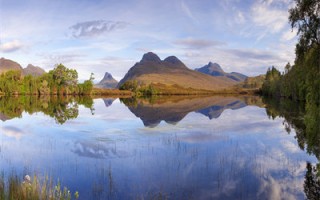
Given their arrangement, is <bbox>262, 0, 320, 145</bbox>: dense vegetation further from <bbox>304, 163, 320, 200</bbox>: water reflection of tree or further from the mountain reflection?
the mountain reflection

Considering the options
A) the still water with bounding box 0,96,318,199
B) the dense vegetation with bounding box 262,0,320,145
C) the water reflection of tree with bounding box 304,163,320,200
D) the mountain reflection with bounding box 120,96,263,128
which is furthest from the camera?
the mountain reflection with bounding box 120,96,263,128

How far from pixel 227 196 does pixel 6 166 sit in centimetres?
1584

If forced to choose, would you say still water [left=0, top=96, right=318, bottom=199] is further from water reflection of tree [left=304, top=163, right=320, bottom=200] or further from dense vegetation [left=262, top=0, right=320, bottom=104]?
dense vegetation [left=262, top=0, right=320, bottom=104]

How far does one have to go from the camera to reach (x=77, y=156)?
2661cm

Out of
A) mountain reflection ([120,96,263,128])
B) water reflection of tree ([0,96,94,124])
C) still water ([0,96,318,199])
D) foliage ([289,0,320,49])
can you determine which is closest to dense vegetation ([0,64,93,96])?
water reflection of tree ([0,96,94,124])

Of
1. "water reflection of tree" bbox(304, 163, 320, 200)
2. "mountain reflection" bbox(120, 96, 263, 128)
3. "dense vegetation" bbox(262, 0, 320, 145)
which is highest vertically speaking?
"dense vegetation" bbox(262, 0, 320, 145)

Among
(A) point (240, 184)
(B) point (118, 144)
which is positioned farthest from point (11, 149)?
(A) point (240, 184)

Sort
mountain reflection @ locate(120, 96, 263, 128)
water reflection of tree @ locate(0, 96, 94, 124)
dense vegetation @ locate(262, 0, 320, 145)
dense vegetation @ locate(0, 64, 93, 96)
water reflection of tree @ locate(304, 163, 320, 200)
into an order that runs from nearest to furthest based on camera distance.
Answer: water reflection of tree @ locate(304, 163, 320, 200) → dense vegetation @ locate(262, 0, 320, 145) → mountain reflection @ locate(120, 96, 263, 128) → water reflection of tree @ locate(0, 96, 94, 124) → dense vegetation @ locate(0, 64, 93, 96)

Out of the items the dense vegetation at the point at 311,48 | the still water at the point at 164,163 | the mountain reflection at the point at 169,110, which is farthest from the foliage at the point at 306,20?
the mountain reflection at the point at 169,110

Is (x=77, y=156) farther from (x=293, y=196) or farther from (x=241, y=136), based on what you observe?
(x=241, y=136)

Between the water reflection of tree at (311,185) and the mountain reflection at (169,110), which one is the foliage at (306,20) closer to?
the water reflection of tree at (311,185)

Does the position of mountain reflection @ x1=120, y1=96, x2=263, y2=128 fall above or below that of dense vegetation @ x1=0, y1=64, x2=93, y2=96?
below

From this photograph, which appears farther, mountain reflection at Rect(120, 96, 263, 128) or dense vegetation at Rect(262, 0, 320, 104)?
mountain reflection at Rect(120, 96, 263, 128)

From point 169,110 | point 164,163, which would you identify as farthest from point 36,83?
point 164,163
